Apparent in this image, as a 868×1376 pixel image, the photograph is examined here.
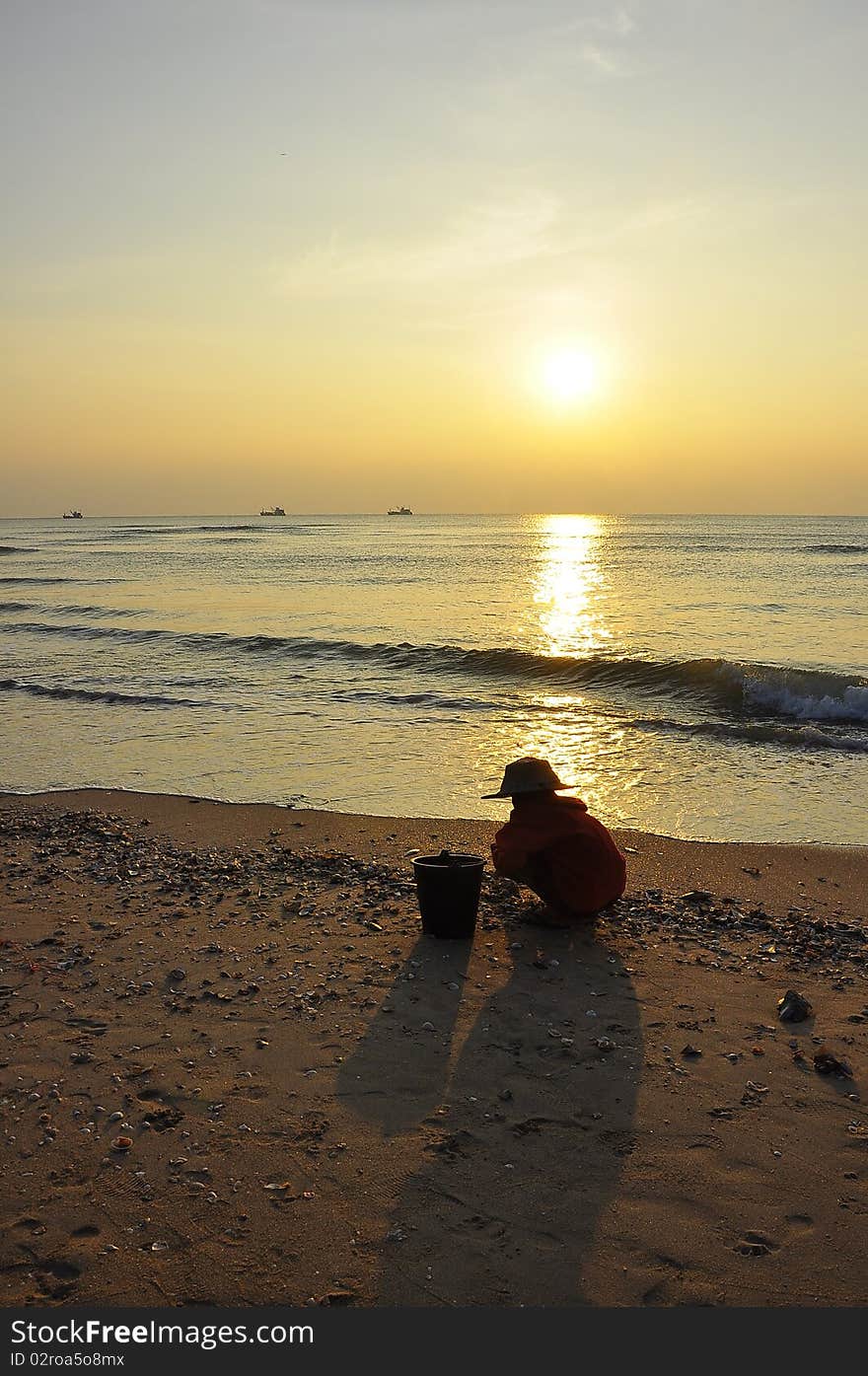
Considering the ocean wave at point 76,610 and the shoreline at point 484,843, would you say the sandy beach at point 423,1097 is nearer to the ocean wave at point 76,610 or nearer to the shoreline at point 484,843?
the shoreline at point 484,843

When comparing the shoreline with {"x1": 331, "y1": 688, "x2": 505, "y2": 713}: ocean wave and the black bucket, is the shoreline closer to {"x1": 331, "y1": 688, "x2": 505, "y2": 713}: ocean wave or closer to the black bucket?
the black bucket

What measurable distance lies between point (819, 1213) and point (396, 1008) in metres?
2.43

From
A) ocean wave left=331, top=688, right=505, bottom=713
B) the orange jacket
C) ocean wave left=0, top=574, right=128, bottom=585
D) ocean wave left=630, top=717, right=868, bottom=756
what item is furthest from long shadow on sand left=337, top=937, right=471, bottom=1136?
ocean wave left=0, top=574, right=128, bottom=585

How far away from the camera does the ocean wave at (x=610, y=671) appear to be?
52.4ft

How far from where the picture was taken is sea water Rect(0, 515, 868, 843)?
1102 cm

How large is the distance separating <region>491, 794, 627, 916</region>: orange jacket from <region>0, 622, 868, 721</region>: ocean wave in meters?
9.80

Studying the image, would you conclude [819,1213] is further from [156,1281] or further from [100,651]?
[100,651]

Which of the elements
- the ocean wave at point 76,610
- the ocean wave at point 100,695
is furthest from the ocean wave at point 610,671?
the ocean wave at point 100,695

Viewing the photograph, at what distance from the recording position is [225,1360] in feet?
10.5

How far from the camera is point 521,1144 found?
4.26 meters

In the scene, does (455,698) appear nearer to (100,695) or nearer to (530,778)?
(100,695)

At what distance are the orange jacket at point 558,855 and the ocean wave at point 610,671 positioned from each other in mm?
9799

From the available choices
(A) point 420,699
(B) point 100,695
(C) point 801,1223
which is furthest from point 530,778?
(B) point 100,695

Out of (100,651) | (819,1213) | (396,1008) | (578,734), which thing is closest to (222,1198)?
(396,1008)
